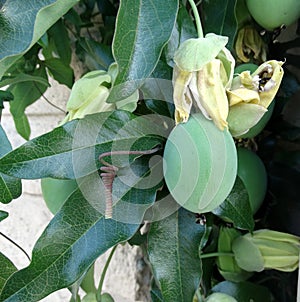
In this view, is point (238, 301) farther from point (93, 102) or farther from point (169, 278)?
point (93, 102)

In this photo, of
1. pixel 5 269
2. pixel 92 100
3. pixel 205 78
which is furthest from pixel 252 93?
pixel 5 269

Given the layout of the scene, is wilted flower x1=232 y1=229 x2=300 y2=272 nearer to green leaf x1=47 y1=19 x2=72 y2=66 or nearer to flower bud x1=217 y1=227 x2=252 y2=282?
flower bud x1=217 y1=227 x2=252 y2=282

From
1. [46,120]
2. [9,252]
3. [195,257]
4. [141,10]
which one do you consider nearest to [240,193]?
[195,257]

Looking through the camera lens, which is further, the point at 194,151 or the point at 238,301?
the point at 238,301

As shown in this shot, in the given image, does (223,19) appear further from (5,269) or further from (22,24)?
(5,269)

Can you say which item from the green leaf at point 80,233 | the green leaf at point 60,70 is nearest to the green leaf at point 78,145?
the green leaf at point 80,233

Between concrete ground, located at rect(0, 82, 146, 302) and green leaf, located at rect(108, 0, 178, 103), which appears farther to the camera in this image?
concrete ground, located at rect(0, 82, 146, 302)

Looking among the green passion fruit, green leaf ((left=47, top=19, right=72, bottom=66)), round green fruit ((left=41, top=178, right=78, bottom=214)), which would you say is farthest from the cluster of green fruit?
green leaf ((left=47, top=19, right=72, bottom=66))
